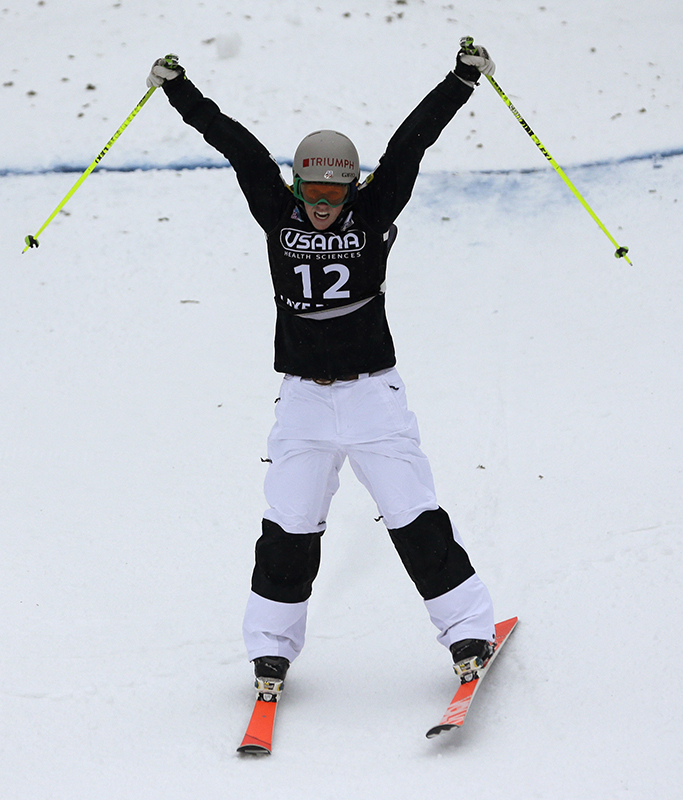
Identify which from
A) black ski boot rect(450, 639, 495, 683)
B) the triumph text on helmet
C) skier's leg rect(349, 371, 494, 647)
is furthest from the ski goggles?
black ski boot rect(450, 639, 495, 683)

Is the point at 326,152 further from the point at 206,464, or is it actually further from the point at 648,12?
the point at 648,12

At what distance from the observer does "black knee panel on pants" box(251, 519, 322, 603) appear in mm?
2904

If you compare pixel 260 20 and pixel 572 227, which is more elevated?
pixel 260 20

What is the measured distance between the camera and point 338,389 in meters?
2.91

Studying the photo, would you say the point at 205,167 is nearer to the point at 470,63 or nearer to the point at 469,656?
the point at 470,63

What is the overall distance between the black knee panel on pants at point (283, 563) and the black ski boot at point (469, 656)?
0.56m

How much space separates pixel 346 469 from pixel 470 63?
2587mm

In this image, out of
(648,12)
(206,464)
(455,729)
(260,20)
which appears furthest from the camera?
(648,12)

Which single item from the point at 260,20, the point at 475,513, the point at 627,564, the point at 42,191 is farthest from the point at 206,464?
the point at 260,20

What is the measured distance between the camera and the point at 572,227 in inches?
261

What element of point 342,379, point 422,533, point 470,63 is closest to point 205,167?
point 470,63

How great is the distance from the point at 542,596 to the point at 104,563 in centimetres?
194

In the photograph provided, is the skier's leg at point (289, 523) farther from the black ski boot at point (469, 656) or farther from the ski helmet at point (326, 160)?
the ski helmet at point (326, 160)

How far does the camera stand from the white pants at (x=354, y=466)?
2.87 m
